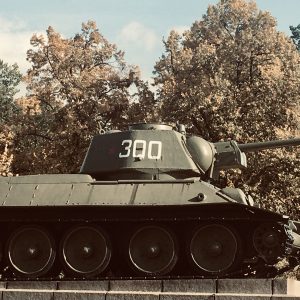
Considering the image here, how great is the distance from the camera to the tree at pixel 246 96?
32.3m

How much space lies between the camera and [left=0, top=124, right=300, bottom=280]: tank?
49.3 feet

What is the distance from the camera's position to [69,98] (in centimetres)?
3684

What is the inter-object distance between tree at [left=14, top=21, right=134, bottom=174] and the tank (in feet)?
63.1

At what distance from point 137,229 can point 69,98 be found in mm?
21919

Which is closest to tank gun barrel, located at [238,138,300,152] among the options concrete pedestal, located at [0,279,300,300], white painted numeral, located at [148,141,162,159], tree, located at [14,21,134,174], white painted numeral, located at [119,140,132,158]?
white painted numeral, located at [148,141,162,159]

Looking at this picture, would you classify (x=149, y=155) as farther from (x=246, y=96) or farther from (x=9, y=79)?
(x=9, y=79)

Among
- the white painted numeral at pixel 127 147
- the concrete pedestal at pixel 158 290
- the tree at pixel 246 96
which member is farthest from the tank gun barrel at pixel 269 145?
the tree at pixel 246 96

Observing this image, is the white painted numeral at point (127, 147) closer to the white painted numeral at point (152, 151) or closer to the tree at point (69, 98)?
the white painted numeral at point (152, 151)

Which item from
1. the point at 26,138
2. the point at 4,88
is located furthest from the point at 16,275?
the point at 4,88

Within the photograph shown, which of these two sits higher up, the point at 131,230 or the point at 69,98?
the point at 69,98

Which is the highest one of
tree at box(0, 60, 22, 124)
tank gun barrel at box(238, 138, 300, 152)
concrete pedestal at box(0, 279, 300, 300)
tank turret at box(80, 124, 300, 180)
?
tree at box(0, 60, 22, 124)

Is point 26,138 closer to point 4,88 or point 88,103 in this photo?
point 88,103

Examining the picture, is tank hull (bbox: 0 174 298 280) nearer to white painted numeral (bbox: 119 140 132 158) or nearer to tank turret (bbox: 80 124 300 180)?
tank turret (bbox: 80 124 300 180)

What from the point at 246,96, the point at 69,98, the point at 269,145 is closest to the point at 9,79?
the point at 69,98
